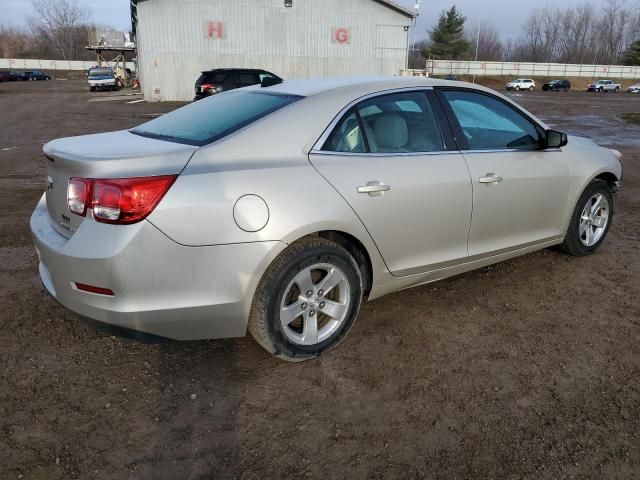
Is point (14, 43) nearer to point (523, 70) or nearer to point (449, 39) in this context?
point (449, 39)

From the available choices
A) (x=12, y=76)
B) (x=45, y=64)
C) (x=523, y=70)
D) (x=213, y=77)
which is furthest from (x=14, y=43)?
(x=213, y=77)

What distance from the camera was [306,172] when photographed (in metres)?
2.86

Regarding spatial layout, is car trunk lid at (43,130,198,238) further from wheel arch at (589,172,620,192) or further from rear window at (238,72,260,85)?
rear window at (238,72,260,85)

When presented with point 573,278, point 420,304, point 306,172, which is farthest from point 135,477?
point 573,278

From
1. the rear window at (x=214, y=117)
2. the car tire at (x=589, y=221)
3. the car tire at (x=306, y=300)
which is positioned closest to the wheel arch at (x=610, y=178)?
the car tire at (x=589, y=221)

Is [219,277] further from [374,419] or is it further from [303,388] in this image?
[374,419]

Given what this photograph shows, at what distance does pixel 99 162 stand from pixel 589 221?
13.7 feet

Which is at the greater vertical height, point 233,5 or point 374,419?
point 233,5

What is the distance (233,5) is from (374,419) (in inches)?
1144

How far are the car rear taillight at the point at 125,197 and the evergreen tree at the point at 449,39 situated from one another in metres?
85.4

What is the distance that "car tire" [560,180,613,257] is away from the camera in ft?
15.0

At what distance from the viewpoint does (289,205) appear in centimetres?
274

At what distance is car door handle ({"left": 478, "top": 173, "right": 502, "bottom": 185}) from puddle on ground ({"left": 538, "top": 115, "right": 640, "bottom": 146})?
35.7 feet

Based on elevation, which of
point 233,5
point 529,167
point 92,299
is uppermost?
point 233,5
